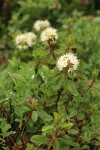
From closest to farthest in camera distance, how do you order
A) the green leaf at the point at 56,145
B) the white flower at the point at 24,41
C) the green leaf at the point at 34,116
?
the green leaf at the point at 56,145, the green leaf at the point at 34,116, the white flower at the point at 24,41

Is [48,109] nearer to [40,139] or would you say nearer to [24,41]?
[40,139]

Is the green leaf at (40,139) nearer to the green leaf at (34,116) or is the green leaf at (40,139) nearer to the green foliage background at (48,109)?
the green foliage background at (48,109)

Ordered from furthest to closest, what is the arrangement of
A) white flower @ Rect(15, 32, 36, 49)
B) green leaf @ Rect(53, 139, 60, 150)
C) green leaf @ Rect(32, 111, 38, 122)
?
white flower @ Rect(15, 32, 36, 49) < green leaf @ Rect(32, 111, 38, 122) < green leaf @ Rect(53, 139, 60, 150)

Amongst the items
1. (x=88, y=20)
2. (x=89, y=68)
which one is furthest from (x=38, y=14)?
(x=89, y=68)

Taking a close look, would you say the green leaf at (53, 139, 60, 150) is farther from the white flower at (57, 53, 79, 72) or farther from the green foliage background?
the white flower at (57, 53, 79, 72)

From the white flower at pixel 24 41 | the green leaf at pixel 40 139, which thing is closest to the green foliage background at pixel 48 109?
the green leaf at pixel 40 139

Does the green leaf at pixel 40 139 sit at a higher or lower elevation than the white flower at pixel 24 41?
lower

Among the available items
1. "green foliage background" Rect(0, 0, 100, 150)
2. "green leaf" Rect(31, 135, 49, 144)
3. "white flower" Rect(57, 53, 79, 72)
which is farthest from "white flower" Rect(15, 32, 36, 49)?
"green leaf" Rect(31, 135, 49, 144)

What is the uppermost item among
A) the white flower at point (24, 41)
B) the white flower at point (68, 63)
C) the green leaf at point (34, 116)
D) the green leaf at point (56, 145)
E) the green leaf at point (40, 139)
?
the white flower at point (24, 41)

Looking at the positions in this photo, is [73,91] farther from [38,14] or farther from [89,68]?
[38,14]

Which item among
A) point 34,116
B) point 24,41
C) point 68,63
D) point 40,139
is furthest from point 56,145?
point 24,41

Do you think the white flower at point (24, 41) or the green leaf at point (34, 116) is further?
the white flower at point (24, 41)
